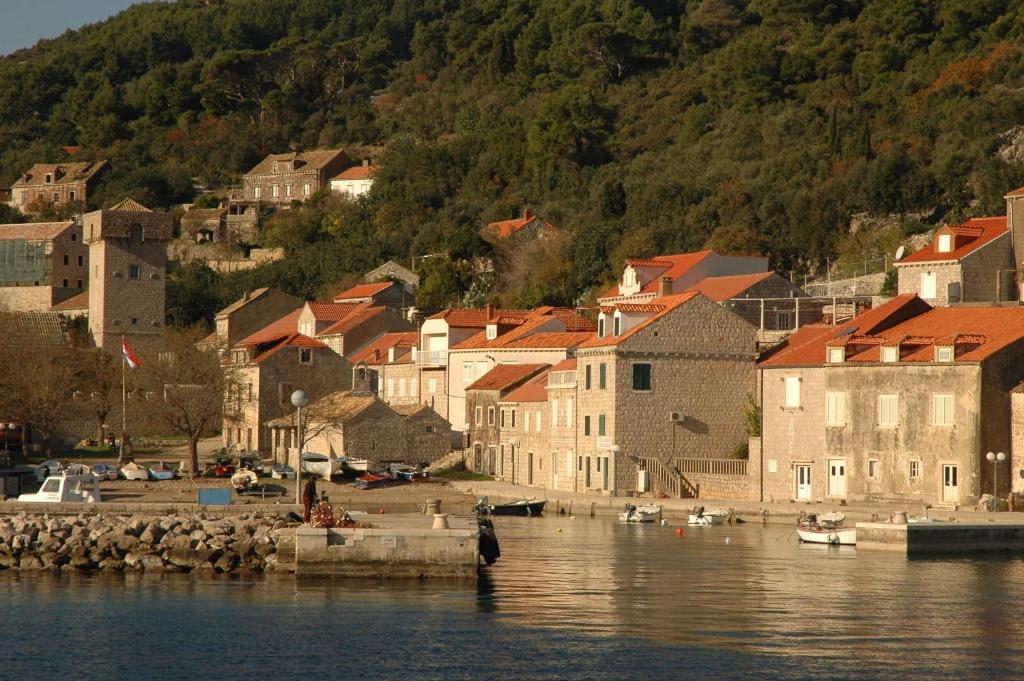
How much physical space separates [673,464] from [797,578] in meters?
22.1

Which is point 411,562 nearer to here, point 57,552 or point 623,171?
point 57,552

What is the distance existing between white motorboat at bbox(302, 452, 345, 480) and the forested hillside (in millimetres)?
31962

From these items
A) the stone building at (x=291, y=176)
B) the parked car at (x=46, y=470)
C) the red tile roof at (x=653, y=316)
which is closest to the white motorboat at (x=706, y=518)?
the red tile roof at (x=653, y=316)

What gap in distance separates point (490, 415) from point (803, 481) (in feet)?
60.4

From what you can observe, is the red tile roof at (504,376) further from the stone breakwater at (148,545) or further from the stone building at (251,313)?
the stone breakwater at (148,545)

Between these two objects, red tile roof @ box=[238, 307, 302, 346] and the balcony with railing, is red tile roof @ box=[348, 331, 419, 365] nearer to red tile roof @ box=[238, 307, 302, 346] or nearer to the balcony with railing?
the balcony with railing

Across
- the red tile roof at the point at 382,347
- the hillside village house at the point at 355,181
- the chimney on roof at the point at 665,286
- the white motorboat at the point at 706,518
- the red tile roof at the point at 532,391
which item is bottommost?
the white motorboat at the point at 706,518

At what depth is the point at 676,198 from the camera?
108250 mm

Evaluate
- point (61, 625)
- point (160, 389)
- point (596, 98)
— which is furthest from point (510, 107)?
point (61, 625)

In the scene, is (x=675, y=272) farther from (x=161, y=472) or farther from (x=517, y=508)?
(x=161, y=472)

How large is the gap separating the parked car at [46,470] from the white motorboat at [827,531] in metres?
29.1

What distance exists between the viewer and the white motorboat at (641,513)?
5747cm

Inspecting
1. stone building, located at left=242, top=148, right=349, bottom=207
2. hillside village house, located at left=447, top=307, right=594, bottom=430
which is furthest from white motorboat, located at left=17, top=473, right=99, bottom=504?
stone building, located at left=242, top=148, right=349, bottom=207

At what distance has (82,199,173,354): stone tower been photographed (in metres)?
104
